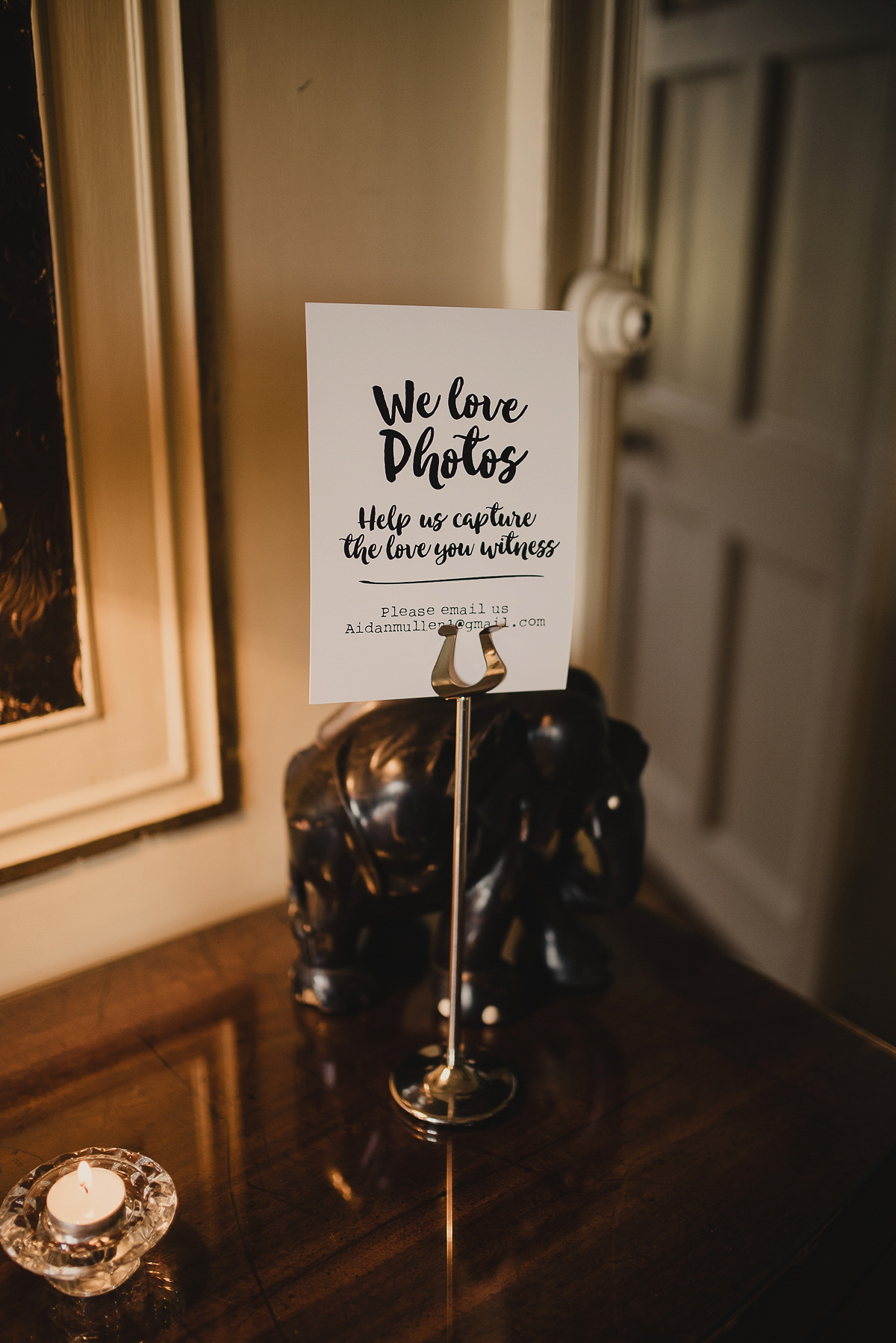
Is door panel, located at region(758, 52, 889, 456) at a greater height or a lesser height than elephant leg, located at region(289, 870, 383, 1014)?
greater

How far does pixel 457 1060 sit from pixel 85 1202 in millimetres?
281

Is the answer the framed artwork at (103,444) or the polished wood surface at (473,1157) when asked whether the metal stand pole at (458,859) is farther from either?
the framed artwork at (103,444)

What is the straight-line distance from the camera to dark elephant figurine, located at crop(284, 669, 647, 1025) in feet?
2.60

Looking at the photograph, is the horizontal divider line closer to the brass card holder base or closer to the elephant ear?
the brass card holder base

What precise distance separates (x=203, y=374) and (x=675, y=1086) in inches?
27.8

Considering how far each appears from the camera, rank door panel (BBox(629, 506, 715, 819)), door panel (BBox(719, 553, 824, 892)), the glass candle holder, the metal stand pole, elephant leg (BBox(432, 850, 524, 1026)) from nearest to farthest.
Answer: the glass candle holder
the metal stand pole
elephant leg (BBox(432, 850, 524, 1026))
door panel (BBox(719, 553, 824, 892))
door panel (BBox(629, 506, 715, 819))

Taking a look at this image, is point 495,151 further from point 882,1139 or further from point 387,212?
point 882,1139

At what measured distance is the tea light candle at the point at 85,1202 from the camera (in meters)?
0.60

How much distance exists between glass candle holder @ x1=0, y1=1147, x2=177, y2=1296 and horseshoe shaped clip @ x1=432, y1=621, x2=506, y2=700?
0.37 metres

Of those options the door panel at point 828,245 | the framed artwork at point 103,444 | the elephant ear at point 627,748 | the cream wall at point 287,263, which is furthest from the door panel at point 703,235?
the framed artwork at point 103,444

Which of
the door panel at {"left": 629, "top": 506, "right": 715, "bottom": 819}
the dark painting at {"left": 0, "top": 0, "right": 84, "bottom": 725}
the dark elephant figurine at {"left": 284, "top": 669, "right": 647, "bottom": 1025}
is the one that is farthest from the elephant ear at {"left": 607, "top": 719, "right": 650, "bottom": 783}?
the door panel at {"left": 629, "top": 506, "right": 715, "bottom": 819}

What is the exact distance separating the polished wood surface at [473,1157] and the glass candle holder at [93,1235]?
0.07ft

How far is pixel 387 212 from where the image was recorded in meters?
0.93

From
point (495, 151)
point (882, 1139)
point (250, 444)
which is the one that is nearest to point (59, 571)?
point (250, 444)
